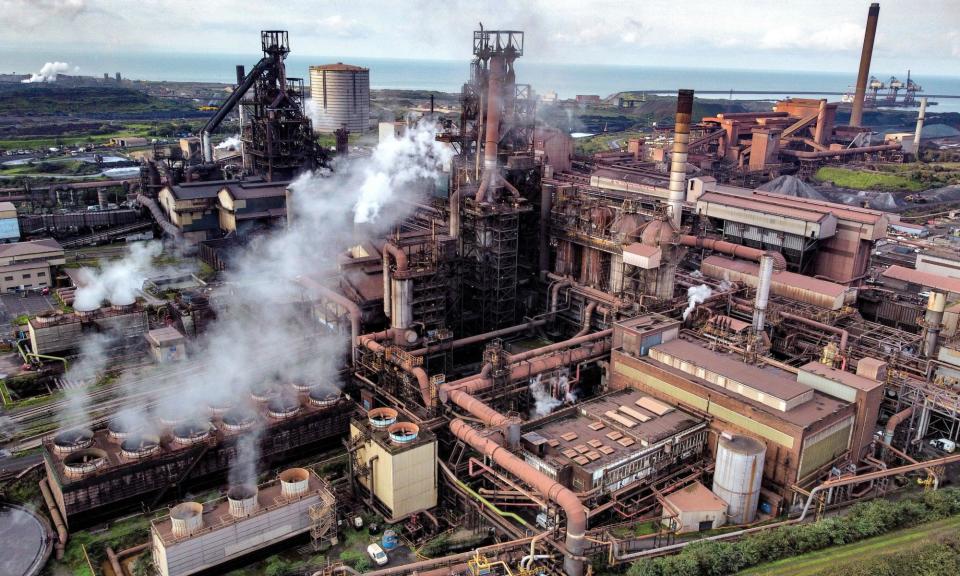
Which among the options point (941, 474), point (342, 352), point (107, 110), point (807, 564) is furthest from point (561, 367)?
point (107, 110)

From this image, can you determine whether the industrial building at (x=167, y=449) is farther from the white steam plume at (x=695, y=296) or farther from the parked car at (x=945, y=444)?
the parked car at (x=945, y=444)

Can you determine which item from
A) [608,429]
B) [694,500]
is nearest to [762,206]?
[608,429]

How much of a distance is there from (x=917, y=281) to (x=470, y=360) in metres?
27.9

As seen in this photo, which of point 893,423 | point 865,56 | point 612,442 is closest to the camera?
point 612,442

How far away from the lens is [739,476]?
1043 inches

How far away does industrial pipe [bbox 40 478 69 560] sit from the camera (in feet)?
80.2

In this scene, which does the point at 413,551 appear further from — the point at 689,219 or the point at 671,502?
the point at 689,219

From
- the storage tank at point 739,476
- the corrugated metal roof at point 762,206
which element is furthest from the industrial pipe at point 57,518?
the corrugated metal roof at point 762,206

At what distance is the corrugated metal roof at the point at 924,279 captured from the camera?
40.3m

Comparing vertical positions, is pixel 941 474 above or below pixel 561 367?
below

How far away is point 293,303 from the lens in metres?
42.1

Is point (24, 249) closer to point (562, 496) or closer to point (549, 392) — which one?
point (549, 392)

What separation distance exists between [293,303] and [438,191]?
15715 millimetres

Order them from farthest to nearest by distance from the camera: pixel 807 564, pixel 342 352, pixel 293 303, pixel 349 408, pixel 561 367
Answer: pixel 293 303 < pixel 342 352 < pixel 561 367 < pixel 349 408 < pixel 807 564
